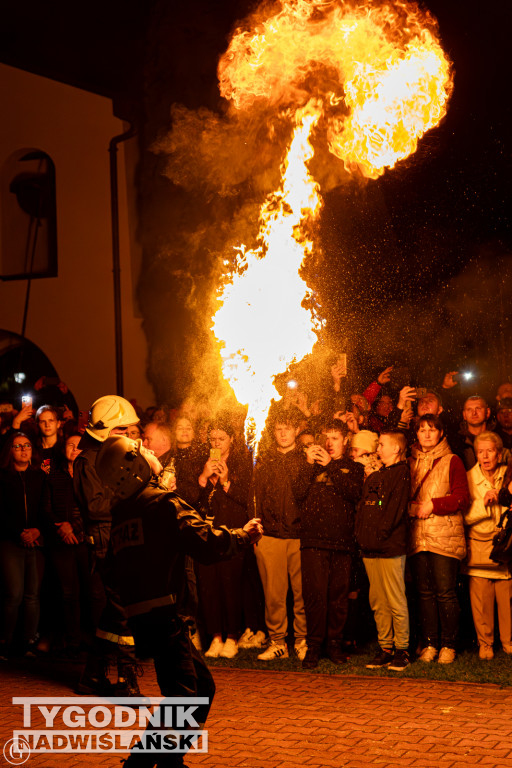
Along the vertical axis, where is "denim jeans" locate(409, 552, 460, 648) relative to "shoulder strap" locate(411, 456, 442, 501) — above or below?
below

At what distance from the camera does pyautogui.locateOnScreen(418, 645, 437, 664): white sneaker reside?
817cm

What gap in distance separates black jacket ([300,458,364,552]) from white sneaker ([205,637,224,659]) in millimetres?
1244

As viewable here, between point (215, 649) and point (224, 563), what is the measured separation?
778 millimetres

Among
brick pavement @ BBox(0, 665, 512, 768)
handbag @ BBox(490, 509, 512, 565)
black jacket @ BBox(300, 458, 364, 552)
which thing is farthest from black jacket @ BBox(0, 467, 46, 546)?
handbag @ BBox(490, 509, 512, 565)

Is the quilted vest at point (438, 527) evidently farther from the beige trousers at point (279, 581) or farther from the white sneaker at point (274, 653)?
the white sneaker at point (274, 653)

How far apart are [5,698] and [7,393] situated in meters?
A: 11.1

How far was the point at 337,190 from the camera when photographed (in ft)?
49.6

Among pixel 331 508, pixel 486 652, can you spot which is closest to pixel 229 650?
pixel 331 508

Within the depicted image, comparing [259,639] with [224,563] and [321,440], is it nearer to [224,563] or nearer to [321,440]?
[224,563]

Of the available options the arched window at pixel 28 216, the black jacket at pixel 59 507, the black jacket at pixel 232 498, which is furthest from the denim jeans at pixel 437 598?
the arched window at pixel 28 216

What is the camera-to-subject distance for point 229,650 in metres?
8.78

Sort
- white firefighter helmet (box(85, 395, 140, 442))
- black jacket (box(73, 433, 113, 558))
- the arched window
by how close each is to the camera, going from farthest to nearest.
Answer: the arched window < white firefighter helmet (box(85, 395, 140, 442)) < black jacket (box(73, 433, 113, 558))

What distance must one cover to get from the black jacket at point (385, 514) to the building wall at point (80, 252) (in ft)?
32.9

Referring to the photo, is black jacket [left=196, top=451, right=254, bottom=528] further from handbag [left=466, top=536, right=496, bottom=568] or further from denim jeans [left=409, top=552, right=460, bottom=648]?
handbag [left=466, top=536, right=496, bottom=568]
